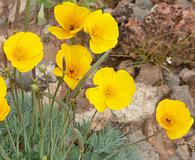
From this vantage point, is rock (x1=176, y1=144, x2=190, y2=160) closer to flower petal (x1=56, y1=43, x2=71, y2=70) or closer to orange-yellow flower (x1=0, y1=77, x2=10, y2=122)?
flower petal (x1=56, y1=43, x2=71, y2=70)

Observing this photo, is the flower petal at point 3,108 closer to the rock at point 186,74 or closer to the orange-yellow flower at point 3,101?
the orange-yellow flower at point 3,101

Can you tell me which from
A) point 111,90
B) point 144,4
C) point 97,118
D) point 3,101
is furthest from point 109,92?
point 144,4

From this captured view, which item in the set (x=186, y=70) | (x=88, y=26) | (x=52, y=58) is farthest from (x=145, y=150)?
(x=88, y=26)

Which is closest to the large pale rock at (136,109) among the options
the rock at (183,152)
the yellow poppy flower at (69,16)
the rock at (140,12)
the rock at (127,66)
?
the rock at (127,66)

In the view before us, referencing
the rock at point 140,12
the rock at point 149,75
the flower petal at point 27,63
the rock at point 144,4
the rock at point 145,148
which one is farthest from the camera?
the rock at point 144,4

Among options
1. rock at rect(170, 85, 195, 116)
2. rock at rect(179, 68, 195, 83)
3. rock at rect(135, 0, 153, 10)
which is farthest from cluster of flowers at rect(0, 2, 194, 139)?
rock at rect(135, 0, 153, 10)

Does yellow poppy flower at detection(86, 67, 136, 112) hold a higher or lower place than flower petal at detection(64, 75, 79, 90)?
lower
